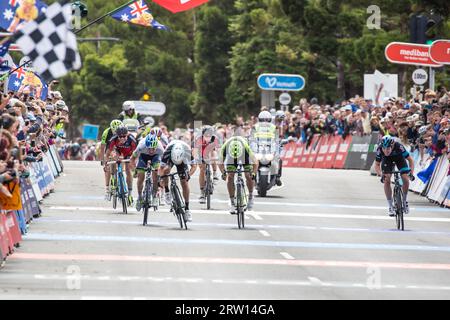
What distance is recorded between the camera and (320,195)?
31.8m

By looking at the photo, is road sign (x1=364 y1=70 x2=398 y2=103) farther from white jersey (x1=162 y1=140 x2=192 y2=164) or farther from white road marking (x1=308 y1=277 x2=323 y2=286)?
white road marking (x1=308 y1=277 x2=323 y2=286)

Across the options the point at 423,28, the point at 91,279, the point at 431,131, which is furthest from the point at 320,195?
the point at 91,279

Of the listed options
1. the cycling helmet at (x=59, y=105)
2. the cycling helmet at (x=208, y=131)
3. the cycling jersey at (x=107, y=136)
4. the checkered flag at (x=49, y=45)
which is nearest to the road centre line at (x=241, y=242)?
the cycling jersey at (x=107, y=136)

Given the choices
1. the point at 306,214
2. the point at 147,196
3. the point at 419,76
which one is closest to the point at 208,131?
the point at 306,214

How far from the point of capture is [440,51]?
33.6 metres

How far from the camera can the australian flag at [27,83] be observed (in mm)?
29297

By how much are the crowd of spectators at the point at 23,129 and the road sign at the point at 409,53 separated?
28.8 ft

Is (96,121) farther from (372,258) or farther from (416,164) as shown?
(372,258)

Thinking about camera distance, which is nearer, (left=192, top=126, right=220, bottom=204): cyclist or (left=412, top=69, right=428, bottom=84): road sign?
(left=192, top=126, right=220, bottom=204): cyclist

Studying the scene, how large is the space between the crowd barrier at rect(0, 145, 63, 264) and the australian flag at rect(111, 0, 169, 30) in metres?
3.97

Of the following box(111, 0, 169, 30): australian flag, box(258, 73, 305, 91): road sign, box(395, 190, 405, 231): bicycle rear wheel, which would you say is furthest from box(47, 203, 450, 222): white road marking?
box(258, 73, 305, 91): road sign

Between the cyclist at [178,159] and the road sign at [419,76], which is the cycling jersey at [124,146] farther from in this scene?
the road sign at [419,76]

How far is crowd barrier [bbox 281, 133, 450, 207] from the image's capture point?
30.2 m

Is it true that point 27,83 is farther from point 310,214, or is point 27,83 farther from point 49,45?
point 49,45
